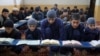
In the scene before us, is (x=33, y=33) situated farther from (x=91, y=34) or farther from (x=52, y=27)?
(x=91, y=34)

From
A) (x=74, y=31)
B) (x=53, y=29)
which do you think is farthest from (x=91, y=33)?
(x=53, y=29)

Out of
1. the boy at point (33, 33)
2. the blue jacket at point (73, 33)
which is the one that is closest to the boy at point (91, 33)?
the blue jacket at point (73, 33)

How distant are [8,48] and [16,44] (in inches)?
6.3

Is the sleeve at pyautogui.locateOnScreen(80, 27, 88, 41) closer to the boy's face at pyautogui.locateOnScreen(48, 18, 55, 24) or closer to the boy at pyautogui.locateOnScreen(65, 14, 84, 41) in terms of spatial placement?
the boy at pyautogui.locateOnScreen(65, 14, 84, 41)

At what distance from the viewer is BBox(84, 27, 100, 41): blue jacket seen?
413 cm

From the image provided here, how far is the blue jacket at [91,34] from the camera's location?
413cm

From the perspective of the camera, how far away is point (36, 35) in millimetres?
4250

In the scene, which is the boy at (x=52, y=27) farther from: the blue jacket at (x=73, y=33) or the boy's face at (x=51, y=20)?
the blue jacket at (x=73, y=33)

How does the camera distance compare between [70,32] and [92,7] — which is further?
[92,7]

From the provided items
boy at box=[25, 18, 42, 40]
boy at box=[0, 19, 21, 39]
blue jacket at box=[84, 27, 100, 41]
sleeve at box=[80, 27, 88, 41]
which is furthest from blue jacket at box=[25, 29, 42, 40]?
blue jacket at box=[84, 27, 100, 41]

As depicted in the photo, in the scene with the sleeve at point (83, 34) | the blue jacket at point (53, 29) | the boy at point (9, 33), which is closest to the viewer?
the boy at point (9, 33)

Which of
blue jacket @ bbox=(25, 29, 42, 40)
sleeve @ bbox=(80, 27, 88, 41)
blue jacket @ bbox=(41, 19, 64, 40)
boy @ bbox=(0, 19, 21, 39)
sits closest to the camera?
boy @ bbox=(0, 19, 21, 39)

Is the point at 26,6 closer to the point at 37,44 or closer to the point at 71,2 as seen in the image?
the point at 71,2

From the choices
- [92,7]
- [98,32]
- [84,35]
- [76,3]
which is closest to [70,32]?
[84,35]
